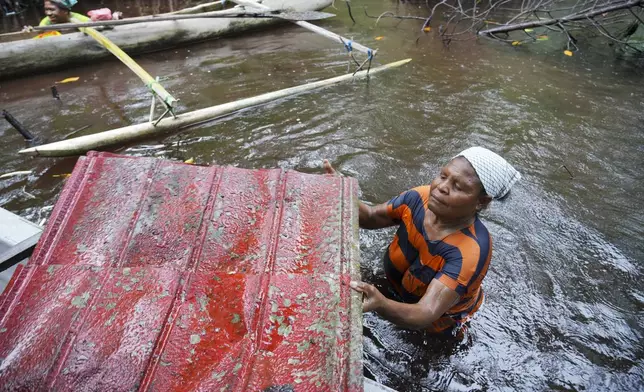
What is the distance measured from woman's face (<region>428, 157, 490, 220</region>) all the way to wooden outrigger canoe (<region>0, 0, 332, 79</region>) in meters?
7.33

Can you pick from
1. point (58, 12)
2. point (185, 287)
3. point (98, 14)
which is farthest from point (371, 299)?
point (98, 14)

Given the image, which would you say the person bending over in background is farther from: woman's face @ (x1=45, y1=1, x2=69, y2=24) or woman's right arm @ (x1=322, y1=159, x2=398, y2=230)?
woman's right arm @ (x1=322, y1=159, x2=398, y2=230)

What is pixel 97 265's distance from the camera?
1594 millimetres

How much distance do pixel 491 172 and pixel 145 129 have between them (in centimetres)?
435

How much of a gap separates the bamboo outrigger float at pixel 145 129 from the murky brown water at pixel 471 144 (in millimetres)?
149

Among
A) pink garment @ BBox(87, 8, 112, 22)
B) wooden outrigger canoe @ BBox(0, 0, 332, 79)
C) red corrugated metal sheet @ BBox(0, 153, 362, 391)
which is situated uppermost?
red corrugated metal sheet @ BBox(0, 153, 362, 391)

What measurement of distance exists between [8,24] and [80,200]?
10.5 metres

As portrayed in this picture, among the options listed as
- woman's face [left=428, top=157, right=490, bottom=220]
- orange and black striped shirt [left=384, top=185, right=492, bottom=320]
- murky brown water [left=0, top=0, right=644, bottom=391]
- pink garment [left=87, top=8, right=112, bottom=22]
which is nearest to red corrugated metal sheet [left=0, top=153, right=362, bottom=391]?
woman's face [left=428, top=157, right=490, bottom=220]

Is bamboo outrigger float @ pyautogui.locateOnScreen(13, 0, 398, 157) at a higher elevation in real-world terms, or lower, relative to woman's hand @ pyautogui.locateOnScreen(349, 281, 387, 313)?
lower

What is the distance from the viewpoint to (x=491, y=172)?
1.99 metres

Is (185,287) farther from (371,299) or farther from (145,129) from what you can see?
Result: (145,129)

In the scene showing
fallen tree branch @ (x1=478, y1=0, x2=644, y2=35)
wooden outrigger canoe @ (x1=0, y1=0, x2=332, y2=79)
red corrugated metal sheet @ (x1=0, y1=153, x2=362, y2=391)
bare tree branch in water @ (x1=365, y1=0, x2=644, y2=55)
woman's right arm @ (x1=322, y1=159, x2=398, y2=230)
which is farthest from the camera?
Result: bare tree branch in water @ (x1=365, y1=0, x2=644, y2=55)

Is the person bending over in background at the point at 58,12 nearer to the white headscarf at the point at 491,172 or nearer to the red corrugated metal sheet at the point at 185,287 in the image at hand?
the red corrugated metal sheet at the point at 185,287

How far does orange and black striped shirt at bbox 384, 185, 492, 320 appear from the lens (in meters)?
2.12
